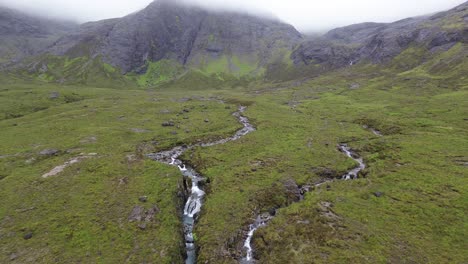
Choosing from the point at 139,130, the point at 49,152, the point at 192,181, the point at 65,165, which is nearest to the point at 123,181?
the point at 192,181

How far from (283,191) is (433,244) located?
959 inches

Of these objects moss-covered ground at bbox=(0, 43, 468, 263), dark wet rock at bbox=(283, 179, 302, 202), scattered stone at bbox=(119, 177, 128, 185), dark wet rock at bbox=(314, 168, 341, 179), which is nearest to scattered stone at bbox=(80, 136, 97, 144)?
moss-covered ground at bbox=(0, 43, 468, 263)

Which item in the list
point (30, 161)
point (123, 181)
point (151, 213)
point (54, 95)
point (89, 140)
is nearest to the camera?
point (151, 213)

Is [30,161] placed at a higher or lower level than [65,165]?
lower

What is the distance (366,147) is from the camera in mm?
78812

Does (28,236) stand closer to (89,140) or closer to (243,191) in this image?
(243,191)

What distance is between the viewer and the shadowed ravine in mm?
42219

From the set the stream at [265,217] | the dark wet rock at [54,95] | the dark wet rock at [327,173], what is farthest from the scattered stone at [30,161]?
the dark wet rock at [54,95]

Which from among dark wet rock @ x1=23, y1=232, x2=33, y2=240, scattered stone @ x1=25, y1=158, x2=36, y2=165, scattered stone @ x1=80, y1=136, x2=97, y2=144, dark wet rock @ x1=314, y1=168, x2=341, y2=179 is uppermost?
dark wet rock @ x1=23, y1=232, x2=33, y2=240

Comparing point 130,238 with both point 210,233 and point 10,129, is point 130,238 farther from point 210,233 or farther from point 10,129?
point 10,129

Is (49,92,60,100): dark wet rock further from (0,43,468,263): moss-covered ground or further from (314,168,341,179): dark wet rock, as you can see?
(314,168,341,179): dark wet rock

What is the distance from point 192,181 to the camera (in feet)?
203

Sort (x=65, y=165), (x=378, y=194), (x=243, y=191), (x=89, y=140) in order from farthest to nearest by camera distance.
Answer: (x=89, y=140), (x=65, y=165), (x=243, y=191), (x=378, y=194)

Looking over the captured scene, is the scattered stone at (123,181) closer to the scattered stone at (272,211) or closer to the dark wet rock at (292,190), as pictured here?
the scattered stone at (272,211)
